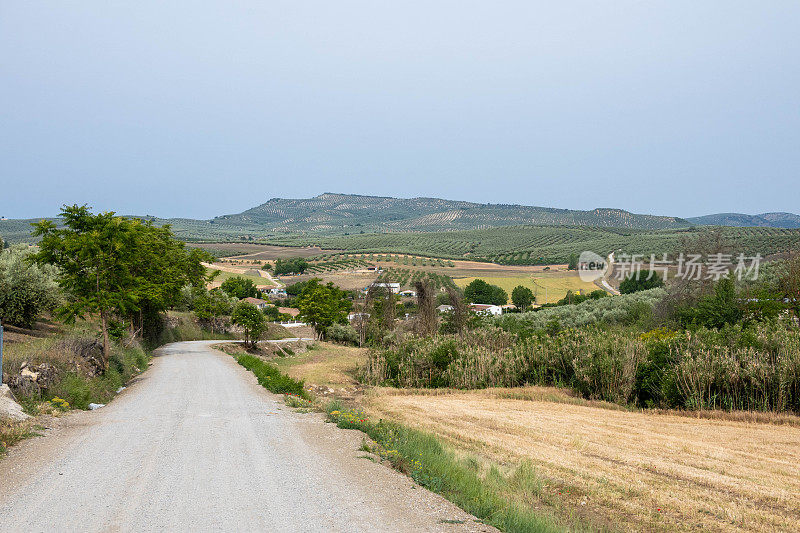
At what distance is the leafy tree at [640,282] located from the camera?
245 feet

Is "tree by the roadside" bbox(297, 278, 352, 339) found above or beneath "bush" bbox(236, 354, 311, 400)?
beneath

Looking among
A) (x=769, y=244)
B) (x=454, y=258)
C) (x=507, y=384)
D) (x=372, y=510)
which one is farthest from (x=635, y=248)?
(x=372, y=510)

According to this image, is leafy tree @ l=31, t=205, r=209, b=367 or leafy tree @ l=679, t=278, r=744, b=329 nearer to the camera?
leafy tree @ l=31, t=205, r=209, b=367

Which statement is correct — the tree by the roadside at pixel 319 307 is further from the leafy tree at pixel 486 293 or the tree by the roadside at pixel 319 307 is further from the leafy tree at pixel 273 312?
the leafy tree at pixel 486 293

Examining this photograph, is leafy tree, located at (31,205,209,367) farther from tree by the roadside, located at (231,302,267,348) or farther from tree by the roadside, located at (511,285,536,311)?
tree by the roadside, located at (511,285,536,311)

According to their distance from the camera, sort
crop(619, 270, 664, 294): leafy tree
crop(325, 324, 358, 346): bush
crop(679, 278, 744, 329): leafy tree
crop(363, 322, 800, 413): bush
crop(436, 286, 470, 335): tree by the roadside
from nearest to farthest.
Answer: crop(363, 322, 800, 413): bush < crop(679, 278, 744, 329): leafy tree < crop(436, 286, 470, 335): tree by the roadside < crop(325, 324, 358, 346): bush < crop(619, 270, 664, 294): leafy tree

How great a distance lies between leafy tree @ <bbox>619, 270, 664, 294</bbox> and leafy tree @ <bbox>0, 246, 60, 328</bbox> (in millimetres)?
66947

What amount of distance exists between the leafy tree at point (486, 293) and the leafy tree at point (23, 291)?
69592 mm

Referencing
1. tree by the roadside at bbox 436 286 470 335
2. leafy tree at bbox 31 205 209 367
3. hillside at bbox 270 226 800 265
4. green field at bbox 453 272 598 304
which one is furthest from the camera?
hillside at bbox 270 226 800 265

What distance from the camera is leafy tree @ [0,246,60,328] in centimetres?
2506

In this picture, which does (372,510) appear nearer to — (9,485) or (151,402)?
(9,485)

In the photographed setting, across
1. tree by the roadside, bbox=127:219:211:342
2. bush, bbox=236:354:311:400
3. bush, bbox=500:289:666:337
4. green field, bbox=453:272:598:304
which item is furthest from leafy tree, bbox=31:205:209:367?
green field, bbox=453:272:598:304

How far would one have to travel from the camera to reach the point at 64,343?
18.1 meters

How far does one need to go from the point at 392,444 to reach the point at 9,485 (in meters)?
5.70
